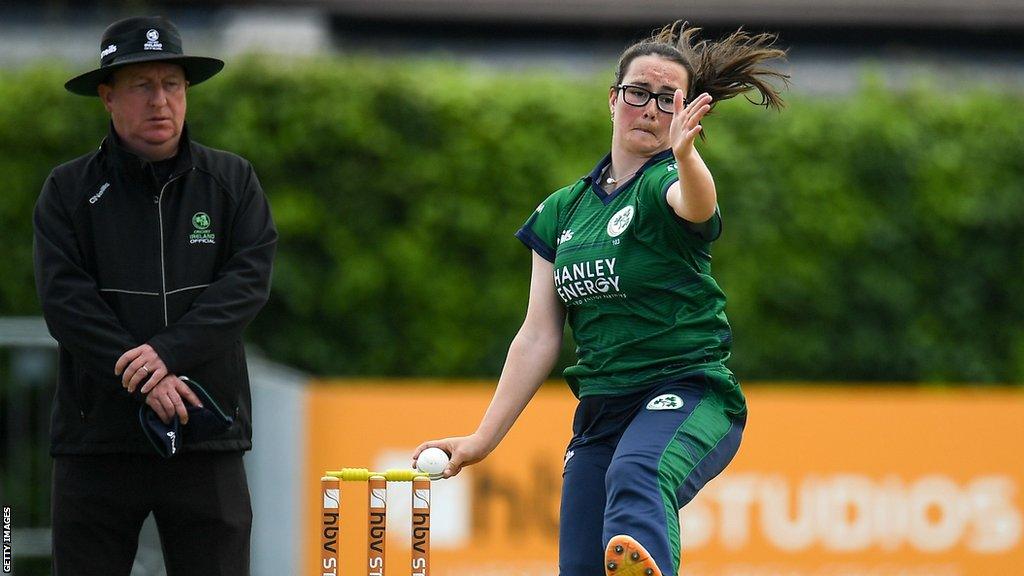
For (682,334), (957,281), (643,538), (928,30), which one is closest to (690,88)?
(682,334)

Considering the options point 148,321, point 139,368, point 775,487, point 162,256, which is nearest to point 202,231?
point 162,256

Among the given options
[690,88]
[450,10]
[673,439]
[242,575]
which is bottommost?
[242,575]

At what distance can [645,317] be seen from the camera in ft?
14.4

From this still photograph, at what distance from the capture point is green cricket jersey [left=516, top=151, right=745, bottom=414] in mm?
4367

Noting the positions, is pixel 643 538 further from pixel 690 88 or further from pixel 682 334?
pixel 690 88

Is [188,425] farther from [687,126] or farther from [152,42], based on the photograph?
[687,126]

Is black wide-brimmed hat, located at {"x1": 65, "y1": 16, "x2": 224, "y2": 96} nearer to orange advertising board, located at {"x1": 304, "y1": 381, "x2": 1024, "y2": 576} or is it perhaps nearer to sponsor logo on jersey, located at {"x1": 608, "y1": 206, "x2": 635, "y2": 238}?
sponsor logo on jersey, located at {"x1": 608, "y1": 206, "x2": 635, "y2": 238}

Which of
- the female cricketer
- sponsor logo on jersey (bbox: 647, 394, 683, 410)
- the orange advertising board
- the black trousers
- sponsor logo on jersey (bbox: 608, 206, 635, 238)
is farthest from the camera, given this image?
the orange advertising board

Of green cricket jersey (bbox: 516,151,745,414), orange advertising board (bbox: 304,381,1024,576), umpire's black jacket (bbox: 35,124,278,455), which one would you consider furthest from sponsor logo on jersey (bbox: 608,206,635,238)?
orange advertising board (bbox: 304,381,1024,576)

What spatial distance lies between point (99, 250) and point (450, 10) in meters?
12.0

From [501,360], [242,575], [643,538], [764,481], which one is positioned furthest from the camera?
[501,360]

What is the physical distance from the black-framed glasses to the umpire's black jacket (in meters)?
1.23

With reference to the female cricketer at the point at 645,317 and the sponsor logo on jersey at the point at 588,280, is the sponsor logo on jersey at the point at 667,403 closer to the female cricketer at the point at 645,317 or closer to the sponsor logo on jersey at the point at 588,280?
the female cricketer at the point at 645,317

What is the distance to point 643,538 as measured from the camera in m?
3.98
